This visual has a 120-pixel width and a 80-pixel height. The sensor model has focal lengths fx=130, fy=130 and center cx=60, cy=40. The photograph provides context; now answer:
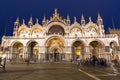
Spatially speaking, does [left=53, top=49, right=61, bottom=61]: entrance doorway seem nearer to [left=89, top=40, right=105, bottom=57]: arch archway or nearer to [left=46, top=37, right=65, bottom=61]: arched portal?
[left=46, top=37, right=65, bottom=61]: arched portal

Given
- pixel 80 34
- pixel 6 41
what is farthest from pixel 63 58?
pixel 6 41

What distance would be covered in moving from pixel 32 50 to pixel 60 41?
37.8ft

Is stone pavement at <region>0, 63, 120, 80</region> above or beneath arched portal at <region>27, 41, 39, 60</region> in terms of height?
beneath

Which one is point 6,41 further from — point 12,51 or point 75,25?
point 75,25

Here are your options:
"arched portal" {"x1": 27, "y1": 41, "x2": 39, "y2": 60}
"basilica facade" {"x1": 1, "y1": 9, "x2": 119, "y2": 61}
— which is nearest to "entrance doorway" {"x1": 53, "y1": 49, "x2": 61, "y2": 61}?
"basilica facade" {"x1": 1, "y1": 9, "x2": 119, "y2": 61}

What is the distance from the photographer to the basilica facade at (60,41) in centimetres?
4375

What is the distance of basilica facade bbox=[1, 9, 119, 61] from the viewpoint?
4375cm

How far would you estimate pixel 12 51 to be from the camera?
4550 centimetres

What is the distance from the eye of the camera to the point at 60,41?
46.7 m

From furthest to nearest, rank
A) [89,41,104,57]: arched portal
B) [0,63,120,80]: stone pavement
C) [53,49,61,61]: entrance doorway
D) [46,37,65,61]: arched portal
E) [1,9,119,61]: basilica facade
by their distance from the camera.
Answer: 1. [53,49,61,61]: entrance doorway
2. [89,41,104,57]: arched portal
3. [46,37,65,61]: arched portal
4. [1,9,119,61]: basilica facade
5. [0,63,120,80]: stone pavement

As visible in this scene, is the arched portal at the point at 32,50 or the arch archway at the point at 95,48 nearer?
the arched portal at the point at 32,50

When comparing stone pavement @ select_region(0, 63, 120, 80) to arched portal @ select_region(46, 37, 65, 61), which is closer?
stone pavement @ select_region(0, 63, 120, 80)

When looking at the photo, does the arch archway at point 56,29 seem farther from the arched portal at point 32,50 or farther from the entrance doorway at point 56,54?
the arched portal at point 32,50

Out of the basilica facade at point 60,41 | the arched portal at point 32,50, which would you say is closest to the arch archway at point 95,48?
the basilica facade at point 60,41
